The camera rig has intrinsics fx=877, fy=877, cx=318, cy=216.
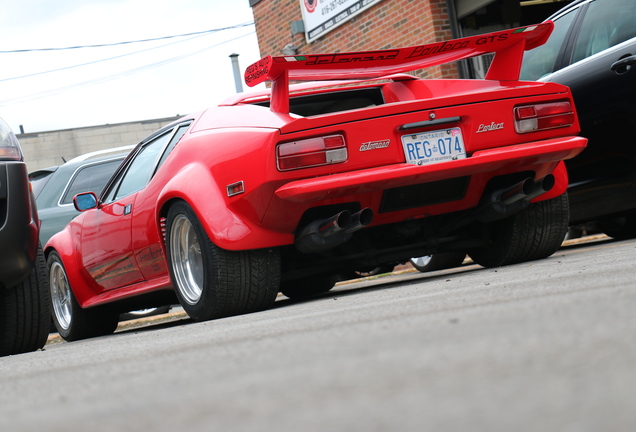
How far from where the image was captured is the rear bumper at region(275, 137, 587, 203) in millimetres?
3947

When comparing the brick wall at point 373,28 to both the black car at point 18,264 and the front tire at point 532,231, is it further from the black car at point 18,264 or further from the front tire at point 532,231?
the black car at point 18,264

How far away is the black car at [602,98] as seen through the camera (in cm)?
530

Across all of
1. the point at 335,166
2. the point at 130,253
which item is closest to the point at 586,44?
the point at 335,166

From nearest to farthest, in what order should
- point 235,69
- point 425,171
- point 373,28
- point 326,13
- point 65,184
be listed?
point 425,171 → point 65,184 → point 373,28 → point 326,13 → point 235,69

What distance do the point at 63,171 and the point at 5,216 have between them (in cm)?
494

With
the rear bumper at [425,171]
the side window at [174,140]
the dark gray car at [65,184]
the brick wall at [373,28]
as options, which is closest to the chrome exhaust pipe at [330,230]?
the rear bumper at [425,171]

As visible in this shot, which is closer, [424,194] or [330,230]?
[330,230]

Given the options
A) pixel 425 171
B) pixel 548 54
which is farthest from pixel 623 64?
pixel 425 171

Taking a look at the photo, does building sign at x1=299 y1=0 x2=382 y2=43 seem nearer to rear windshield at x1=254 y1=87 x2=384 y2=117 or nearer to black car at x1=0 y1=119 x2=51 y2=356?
rear windshield at x1=254 y1=87 x2=384 y2=117

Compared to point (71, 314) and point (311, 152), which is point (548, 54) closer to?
point (311, 152)

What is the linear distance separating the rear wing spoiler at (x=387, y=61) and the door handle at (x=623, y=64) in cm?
66

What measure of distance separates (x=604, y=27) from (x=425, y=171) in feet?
7.35

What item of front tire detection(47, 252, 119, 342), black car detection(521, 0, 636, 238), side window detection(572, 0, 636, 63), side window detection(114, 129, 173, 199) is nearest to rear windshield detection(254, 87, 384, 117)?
side window detection(114, 129, 173, 199)

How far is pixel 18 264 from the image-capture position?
386 centimetres
